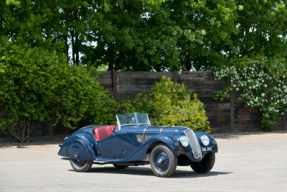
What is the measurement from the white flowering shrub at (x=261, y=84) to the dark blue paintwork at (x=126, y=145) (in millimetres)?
11225

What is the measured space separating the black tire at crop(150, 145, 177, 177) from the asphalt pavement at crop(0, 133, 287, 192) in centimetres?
14

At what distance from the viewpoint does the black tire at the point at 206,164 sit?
8.43m

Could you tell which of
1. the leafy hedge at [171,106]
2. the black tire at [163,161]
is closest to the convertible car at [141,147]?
the black tire at [163,161]

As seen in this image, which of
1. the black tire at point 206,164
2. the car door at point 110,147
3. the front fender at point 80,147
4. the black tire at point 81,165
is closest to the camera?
the black tire at point 206,164

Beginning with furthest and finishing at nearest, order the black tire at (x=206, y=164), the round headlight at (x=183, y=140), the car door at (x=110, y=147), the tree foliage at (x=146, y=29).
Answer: the tree foliage at (x=146, y=29), the car door at (x=110, y=147), the black tire at (x=206, y=164), the round headlight at (x=183, y=140)

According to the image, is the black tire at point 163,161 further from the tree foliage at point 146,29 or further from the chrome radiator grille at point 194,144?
the tree foliage at point 146,29

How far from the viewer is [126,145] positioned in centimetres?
848

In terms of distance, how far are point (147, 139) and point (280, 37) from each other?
59.3 ft

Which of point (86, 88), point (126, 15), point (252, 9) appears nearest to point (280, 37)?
point (252, 9)

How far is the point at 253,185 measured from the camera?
6906mm

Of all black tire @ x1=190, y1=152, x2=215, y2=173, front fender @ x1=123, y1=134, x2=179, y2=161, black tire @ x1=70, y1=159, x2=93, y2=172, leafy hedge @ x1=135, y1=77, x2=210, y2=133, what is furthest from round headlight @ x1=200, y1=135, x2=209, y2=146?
leafy hedge @ x1=135, y1=77, x2=210, y2=133

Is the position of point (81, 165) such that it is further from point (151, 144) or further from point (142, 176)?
point (151, 144)

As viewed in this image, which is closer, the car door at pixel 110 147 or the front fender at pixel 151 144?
the front fender at pixel 151 144

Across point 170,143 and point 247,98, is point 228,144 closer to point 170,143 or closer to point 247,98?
point 247,98
